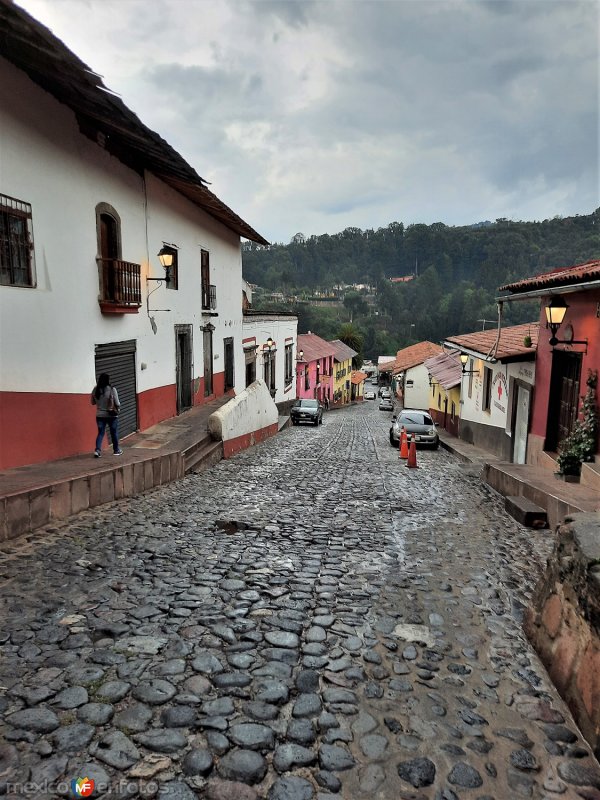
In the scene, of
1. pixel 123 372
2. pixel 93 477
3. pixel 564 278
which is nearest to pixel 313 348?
pixel 123 372

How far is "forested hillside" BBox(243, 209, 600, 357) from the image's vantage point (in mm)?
98750

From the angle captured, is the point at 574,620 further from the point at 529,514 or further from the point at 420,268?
the point at 420,268

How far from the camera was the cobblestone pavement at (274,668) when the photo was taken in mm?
2473

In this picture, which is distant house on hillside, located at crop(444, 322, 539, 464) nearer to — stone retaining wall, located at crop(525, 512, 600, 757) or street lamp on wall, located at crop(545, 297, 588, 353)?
street lamp on wall, located at crop(545, 297, 588, 353)

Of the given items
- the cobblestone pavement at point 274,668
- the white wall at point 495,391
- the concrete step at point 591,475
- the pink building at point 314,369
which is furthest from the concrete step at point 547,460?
the pink building at point 314,369

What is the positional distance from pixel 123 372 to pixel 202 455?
2356 mm

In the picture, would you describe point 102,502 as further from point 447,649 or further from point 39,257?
point 447,649

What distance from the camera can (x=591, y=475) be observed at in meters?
7.77

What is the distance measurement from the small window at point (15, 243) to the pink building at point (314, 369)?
2852cm

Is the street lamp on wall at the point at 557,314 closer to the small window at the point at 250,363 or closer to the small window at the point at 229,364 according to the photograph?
the small window at the point at 229,364

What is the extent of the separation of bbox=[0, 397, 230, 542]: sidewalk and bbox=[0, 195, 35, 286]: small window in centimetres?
260

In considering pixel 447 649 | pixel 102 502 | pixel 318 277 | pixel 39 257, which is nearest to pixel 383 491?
pixel 102 502

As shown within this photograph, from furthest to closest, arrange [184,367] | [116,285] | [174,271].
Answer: [184,367] < [174,271] < [116,285]

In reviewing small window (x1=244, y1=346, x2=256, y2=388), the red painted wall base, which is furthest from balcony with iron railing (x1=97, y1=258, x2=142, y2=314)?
small window (x1=244, y1=346, x2=256, y2=388)
